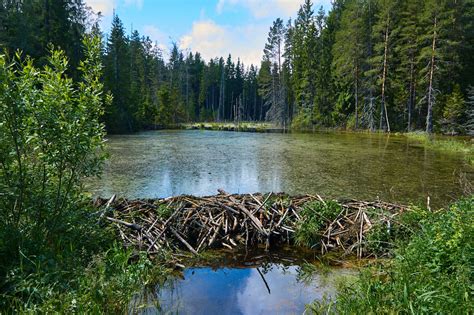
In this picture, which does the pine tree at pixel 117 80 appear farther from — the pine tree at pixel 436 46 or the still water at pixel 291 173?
the pine tree at pixel 436 46

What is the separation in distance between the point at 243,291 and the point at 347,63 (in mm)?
41568

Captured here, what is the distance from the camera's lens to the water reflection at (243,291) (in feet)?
15.8

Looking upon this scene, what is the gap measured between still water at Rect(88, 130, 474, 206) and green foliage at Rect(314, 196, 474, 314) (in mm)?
4612

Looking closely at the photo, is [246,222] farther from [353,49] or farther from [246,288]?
[353,49]

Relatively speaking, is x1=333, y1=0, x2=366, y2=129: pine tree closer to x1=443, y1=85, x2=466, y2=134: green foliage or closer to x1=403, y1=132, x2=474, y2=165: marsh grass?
x1=443, y1=85, x2=466, y2=134: green foliage

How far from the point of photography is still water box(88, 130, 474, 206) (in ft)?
37.7

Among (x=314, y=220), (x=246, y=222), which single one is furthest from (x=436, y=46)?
(x=246, y=222)

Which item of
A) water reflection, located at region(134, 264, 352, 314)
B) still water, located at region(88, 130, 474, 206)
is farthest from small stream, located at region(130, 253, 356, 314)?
still water, located at region(88, 130, 474, 206)

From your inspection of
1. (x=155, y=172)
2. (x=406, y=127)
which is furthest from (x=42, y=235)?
(x=406, y=127)

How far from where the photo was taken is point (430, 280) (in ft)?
12.7

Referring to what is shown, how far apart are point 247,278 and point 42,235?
10.3 feet

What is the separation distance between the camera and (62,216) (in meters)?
Answer: 4.79

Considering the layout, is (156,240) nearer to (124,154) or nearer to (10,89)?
(10,89)

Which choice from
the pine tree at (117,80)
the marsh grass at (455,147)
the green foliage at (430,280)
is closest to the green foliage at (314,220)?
the green foliage at (430,280)
